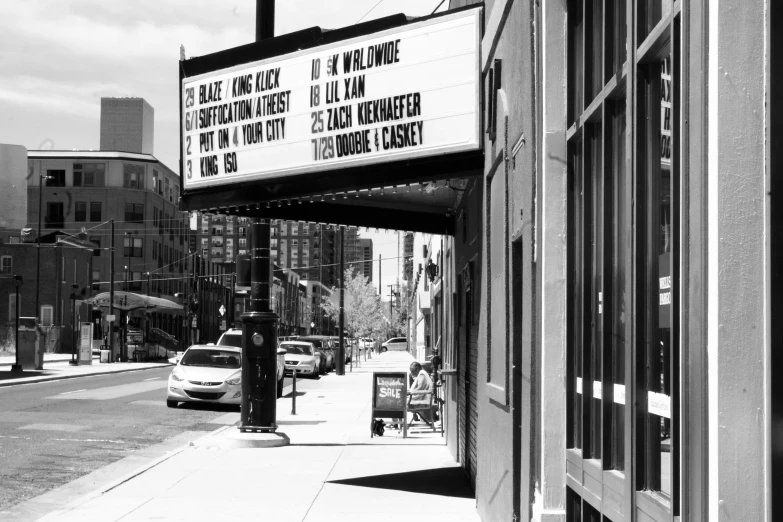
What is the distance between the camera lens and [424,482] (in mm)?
12109

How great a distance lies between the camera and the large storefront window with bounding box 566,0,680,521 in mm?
3643

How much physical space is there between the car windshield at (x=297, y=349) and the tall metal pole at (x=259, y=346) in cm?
2586

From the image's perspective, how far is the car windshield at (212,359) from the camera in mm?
25491

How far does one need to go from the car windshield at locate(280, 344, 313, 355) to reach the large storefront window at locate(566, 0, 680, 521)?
3687cm

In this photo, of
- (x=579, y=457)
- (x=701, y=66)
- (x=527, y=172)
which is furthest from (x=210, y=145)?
(x=701, y=66)

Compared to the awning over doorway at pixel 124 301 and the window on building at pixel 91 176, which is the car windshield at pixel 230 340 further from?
the window on building at pixel 91 176

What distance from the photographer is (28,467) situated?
13.3 m

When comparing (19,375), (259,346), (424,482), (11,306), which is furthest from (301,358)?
(11,306)

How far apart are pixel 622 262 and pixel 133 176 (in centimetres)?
10351

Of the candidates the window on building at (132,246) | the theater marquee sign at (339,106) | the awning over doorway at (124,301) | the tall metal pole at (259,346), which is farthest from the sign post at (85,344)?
the window on building at (132,246)

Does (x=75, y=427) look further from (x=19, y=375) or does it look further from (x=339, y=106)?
(x=19, y=375)

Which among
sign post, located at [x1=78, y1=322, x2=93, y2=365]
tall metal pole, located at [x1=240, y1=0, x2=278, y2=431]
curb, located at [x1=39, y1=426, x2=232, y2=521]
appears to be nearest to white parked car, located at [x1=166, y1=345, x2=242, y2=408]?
curb, located at [x1=39, y1=426, x2=232, y2=521]

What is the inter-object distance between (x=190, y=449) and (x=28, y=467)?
2852 mm

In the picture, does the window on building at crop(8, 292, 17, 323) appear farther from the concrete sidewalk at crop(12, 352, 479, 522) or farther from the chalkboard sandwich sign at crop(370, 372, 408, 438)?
the chalkboard sandwich sign at crop(370, 372, 408, 438)
